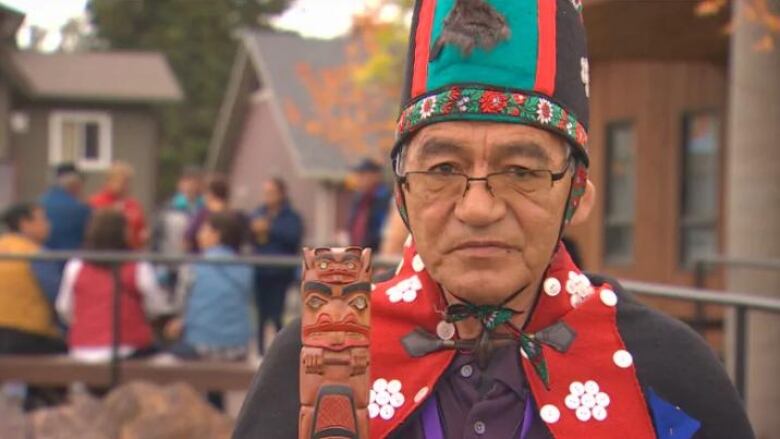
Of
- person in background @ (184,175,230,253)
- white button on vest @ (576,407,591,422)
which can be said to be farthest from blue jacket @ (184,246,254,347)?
white button on vest @ (576,407,591,422)

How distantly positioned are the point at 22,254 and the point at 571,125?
19.2ft

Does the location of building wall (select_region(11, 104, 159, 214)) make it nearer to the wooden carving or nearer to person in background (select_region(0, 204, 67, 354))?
person in background (select_region(0, 204, 67, 354))

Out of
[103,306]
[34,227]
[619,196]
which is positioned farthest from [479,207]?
[619,196]

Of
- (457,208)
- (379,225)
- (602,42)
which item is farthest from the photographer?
(602,42)

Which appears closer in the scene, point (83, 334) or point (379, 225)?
point (83, 334)

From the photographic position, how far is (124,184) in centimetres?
1084

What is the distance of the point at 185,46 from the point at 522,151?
153 ft

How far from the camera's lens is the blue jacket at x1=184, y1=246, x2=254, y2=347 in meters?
7.86

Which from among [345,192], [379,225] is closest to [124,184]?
[379,225]

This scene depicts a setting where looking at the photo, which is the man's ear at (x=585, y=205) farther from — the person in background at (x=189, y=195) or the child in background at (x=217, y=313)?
the person in background at (x=189, y=195)

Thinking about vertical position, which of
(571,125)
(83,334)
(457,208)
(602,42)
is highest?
(602,42)

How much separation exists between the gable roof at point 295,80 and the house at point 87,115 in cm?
304

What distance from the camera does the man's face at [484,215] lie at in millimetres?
2285

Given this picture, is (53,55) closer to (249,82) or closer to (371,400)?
(249,82)
